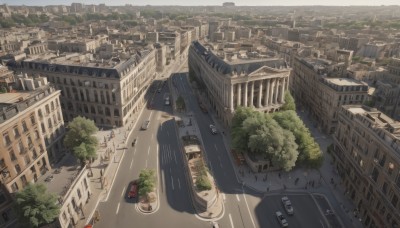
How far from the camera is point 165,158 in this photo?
97562mm

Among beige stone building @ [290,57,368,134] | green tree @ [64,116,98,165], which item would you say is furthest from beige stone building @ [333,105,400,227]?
green tree @ [64,116,98,165]

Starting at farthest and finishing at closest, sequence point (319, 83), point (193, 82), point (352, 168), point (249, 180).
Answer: point (193, 82) → point (319, 83) → point (249, 180) → point (352, 168)

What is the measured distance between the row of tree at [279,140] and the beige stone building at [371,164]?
9026 millimetres

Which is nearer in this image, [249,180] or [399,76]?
[249,180]

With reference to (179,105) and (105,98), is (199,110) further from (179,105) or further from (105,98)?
(105,98)

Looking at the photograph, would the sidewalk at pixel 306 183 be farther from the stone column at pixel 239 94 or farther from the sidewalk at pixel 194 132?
the stone column at pixel 239 94

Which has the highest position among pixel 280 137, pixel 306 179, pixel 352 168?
pixel 280 137

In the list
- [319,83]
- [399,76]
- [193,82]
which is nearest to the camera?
[319,83]

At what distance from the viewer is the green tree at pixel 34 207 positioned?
2309 inches

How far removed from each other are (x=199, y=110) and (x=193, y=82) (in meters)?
36.9

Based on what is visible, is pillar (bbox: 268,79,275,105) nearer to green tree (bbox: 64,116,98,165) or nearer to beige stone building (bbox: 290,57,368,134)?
beige stone building (bbox: 290,57,368,134)

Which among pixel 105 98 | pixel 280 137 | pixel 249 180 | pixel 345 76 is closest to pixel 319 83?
pixel 345 76

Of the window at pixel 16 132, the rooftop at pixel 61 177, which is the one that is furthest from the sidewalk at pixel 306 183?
the window at pixel 16 132

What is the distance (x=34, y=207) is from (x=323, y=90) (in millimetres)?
108903
